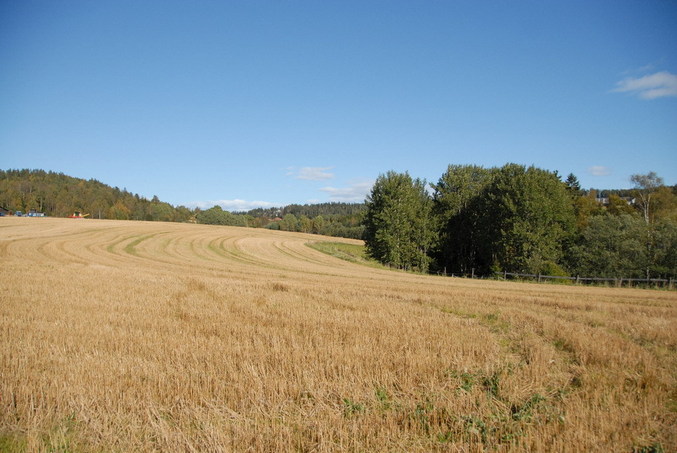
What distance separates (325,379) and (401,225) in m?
52.2

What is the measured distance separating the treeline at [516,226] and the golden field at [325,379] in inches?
1494

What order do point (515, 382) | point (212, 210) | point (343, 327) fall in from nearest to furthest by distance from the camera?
point (515, 382) < point (343, 327) < point (212, 210)

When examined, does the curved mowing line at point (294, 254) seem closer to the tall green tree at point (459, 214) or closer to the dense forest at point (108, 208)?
the tall green tree at point (459, 214)

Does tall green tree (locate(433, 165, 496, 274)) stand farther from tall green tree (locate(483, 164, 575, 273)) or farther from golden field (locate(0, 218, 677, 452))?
golden field (locate(0, 218, 677, 452))

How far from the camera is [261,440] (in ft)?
14.6

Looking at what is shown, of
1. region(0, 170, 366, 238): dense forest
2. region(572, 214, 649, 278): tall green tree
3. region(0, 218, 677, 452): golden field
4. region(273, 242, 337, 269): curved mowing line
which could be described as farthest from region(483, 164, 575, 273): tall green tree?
region(0, 170, 366, 238): dense forest

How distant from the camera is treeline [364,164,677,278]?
4350 cm

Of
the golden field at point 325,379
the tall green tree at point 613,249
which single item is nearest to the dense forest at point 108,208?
the tall green tree at point 613,249

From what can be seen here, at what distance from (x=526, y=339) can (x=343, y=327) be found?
14.9 ft

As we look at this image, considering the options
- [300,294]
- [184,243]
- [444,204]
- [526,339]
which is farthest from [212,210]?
[526,339]

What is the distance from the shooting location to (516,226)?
155ft

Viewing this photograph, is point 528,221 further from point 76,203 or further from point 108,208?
point 76,203

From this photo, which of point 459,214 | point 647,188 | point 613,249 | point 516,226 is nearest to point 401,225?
point 459,214

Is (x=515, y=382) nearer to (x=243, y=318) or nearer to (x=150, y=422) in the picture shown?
(x=150, y=422)
